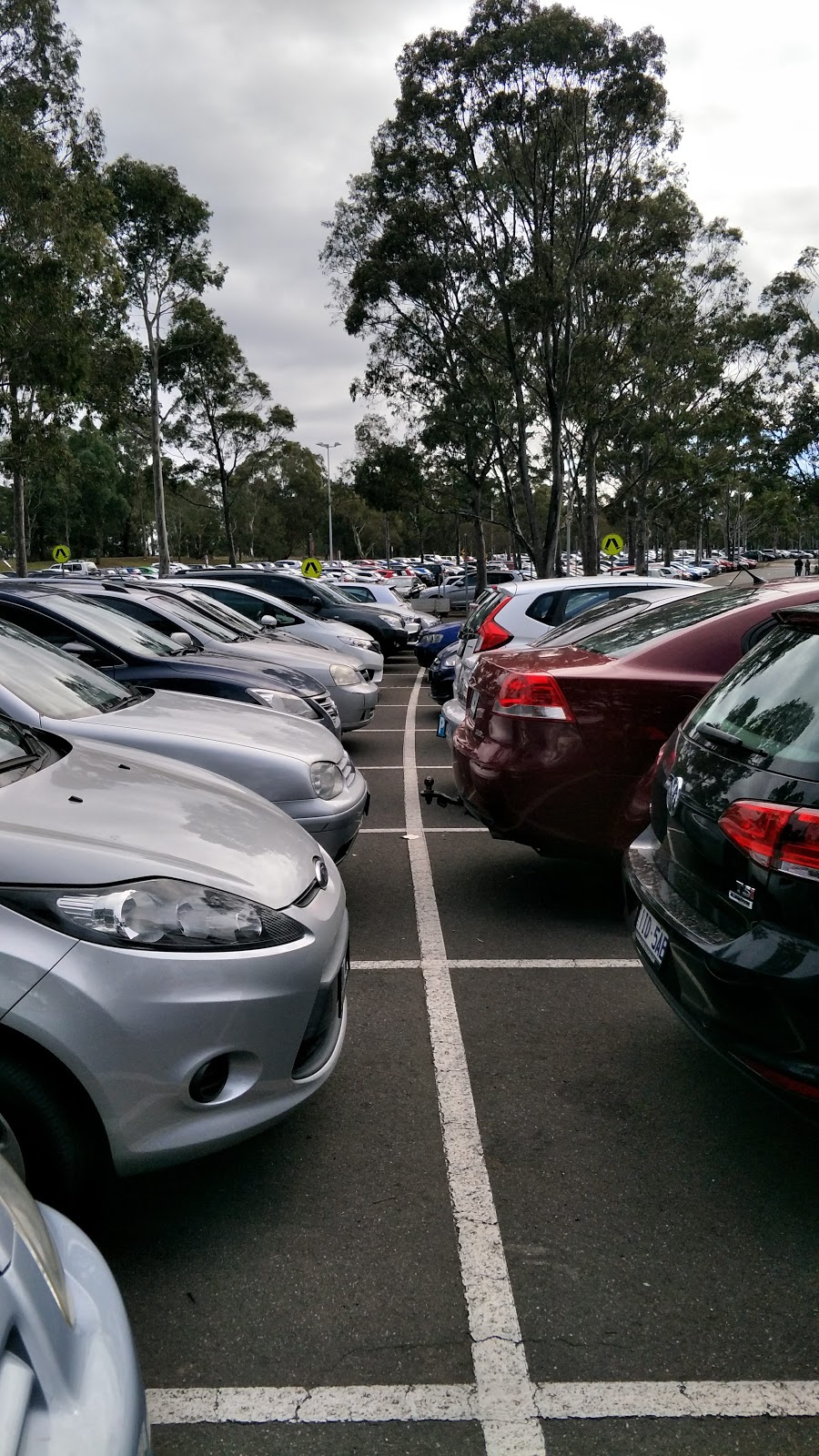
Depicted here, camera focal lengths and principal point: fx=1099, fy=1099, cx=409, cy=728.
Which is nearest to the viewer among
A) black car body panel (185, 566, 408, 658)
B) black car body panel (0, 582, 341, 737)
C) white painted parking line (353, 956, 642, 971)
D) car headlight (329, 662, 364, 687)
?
white painted parking line (353, 956, 642, 971)

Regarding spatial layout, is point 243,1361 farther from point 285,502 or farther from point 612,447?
point 285,502

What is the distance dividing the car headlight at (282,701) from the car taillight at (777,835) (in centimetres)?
510

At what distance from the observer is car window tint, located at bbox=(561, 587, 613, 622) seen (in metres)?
9.93

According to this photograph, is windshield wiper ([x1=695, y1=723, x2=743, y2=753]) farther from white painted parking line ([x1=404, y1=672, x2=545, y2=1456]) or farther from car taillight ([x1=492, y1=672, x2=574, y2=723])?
car taillight ([x1=492, y1=672, x2=574, y2=723])

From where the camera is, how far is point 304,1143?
3344 millimetres

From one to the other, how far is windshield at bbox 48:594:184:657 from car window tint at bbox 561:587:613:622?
11.5 feet

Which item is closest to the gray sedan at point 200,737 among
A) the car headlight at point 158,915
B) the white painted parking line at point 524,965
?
the white painted parking line at point 524,965

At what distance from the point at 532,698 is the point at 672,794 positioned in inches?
72.7

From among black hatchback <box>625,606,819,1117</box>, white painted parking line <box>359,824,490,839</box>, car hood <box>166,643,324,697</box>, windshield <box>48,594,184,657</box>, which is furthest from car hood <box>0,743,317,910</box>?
windshield <box>48,594,184,657</box>

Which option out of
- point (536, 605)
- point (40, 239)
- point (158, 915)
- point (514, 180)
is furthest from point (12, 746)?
point (514, 180)

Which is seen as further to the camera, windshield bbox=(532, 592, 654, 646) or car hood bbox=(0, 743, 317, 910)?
windshield bbox=(532, 592, 654, 646)

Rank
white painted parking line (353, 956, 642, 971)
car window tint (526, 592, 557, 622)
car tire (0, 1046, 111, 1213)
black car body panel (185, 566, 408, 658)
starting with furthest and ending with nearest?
black car body panel (185, 566, 408, 658)
car window tint (526, 592, 557, 622)
white painted parking line (353, 956, 642, 971)
car tire (0, 1046, 111, 1213)

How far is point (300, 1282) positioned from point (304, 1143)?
666 millimetres

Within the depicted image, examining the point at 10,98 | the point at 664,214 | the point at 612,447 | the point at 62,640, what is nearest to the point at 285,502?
the point at 612,447
